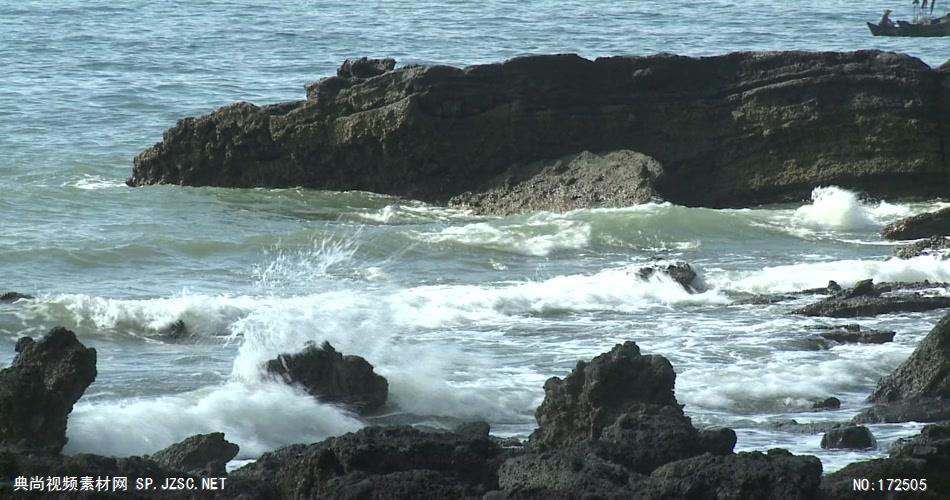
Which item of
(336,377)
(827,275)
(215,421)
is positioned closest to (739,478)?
(336,377)

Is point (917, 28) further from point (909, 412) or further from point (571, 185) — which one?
point (909, 412)

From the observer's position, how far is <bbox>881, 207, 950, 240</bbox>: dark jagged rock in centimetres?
1588

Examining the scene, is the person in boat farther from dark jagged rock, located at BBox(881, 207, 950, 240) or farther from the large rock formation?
dark jagged rock, located at BBox(881, 207, 950, 240)

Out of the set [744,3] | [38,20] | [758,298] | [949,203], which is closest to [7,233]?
[758,298]

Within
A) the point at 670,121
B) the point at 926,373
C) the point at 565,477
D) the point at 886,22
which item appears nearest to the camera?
the point at 565,477

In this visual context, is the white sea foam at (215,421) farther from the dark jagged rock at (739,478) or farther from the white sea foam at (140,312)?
the dark jagged rock at (739,478)

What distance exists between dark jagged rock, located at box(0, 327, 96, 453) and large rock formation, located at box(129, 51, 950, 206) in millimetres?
10269

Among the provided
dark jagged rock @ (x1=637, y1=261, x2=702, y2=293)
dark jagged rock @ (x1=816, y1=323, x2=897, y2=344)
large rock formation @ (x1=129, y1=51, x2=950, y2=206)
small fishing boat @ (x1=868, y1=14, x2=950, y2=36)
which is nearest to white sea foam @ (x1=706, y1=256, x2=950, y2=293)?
dark jagged rock @ (x1=637, y1=261, x2=702, y2=293)

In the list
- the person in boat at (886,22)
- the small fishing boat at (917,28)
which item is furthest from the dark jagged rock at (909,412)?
the person in boat at (886,22)

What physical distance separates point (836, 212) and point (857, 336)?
20.7ft

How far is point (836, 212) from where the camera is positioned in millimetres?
17594

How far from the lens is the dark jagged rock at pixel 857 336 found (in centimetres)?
1141

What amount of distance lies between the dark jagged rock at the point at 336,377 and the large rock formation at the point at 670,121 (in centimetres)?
866

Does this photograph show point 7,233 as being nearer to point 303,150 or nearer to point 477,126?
point 303,150
